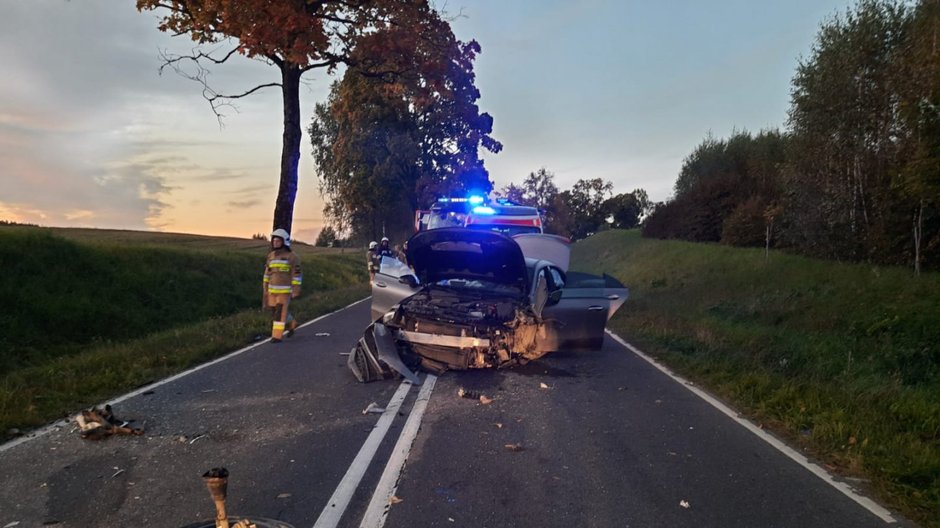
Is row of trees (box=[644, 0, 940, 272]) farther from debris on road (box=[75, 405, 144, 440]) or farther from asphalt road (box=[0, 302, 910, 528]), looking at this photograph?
debris on road (box=[75, 405, 144, 440])

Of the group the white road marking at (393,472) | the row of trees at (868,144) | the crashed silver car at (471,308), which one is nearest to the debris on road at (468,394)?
the white road marking at (393,472)

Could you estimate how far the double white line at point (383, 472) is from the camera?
3.88 m

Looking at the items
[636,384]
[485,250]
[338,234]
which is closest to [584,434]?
[636,384]

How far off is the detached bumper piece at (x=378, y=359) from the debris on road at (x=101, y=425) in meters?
2.66

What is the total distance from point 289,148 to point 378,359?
12.0 metres

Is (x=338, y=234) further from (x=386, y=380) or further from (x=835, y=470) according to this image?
(x=835, y=470)

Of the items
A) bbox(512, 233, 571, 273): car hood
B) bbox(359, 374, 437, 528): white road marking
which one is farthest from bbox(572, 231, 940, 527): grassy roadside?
bbox(359, 374, 437, 528): white road marking

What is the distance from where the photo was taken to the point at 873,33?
642 inches

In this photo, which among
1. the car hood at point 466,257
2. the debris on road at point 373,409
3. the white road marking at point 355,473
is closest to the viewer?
the white road marking at point 355,473

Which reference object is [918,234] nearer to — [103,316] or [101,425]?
[101,425]

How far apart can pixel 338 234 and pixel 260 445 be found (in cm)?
3835

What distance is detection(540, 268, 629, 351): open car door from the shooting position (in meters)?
9.01

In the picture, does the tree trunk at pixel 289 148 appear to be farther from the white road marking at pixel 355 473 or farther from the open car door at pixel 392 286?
the white road marking at pixel 355 473

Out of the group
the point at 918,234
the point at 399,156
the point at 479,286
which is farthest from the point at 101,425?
the point at 399,156
